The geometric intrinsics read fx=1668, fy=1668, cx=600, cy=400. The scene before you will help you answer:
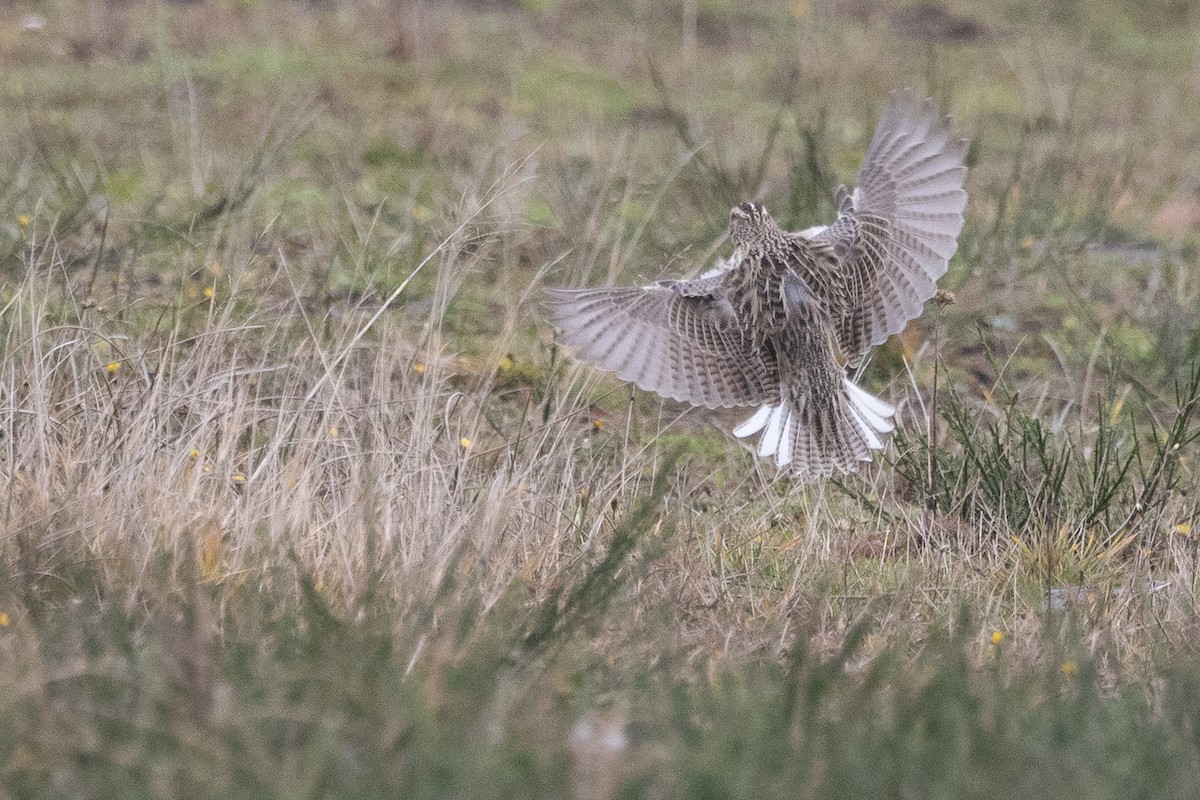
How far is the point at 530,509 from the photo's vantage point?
4.71 m

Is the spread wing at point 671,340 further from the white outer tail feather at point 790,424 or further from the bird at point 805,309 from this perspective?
the white outer tail feather at point 790,424

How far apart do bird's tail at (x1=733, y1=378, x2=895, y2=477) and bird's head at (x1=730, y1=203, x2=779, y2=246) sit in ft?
1.84

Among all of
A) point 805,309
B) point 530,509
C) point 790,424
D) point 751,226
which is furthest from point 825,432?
point 530,509

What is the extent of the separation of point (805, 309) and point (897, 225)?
46 centimetres

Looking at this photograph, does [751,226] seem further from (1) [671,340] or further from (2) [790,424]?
(2) [790,424]

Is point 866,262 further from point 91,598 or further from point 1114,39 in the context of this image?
point 1114,39

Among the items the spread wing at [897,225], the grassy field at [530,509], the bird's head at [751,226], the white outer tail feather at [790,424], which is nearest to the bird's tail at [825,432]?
the white outer tail feather at [790,424]

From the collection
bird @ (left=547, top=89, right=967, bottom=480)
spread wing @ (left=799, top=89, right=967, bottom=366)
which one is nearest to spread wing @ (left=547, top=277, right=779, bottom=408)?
bird @ (left=547, top=89, right=967, bottom=480)

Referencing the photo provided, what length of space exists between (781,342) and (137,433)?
213 cm

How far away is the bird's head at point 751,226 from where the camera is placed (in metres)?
5.44

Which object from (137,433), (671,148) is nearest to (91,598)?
(137,433)

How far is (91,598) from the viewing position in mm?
3906

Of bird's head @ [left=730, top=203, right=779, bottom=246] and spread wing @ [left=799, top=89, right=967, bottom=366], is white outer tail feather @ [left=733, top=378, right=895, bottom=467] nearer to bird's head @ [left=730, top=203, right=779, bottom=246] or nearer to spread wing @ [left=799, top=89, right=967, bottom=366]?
spread wing @ [left=799, top=89, right=967, bottom=366]

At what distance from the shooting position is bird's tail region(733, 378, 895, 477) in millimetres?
5355
